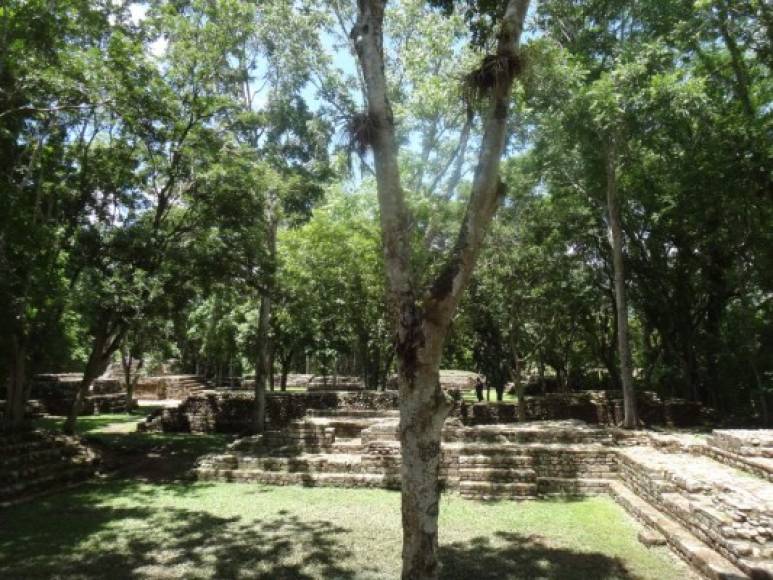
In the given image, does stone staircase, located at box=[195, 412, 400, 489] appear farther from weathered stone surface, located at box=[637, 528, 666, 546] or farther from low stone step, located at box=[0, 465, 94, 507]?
weathered stone surface, located at box=[637, 528, 666, 546]

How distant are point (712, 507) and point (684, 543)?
756 mm

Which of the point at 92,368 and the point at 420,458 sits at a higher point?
the point at 92,368

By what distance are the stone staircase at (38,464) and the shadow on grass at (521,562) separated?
8.57m

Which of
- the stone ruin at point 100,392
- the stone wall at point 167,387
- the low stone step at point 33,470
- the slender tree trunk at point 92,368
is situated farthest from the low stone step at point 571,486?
the stone wall at point 167,387

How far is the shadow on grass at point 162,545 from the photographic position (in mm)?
6969

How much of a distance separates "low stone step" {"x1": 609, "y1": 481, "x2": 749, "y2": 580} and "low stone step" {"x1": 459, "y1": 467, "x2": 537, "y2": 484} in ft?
5.36

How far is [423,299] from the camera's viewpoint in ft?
17.4

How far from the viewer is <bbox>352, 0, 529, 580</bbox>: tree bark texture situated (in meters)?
5.09

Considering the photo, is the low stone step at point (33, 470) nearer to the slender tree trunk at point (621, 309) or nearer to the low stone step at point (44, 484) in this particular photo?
the low stone step at point (44, 484)

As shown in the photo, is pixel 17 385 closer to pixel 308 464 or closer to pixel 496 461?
pixel 308 464

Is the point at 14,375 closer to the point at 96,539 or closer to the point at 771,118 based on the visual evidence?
the point at 96,539

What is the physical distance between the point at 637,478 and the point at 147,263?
1194cm

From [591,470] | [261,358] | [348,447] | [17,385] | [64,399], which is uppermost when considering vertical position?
[261,358]

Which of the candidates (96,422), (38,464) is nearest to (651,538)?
(38,464)
